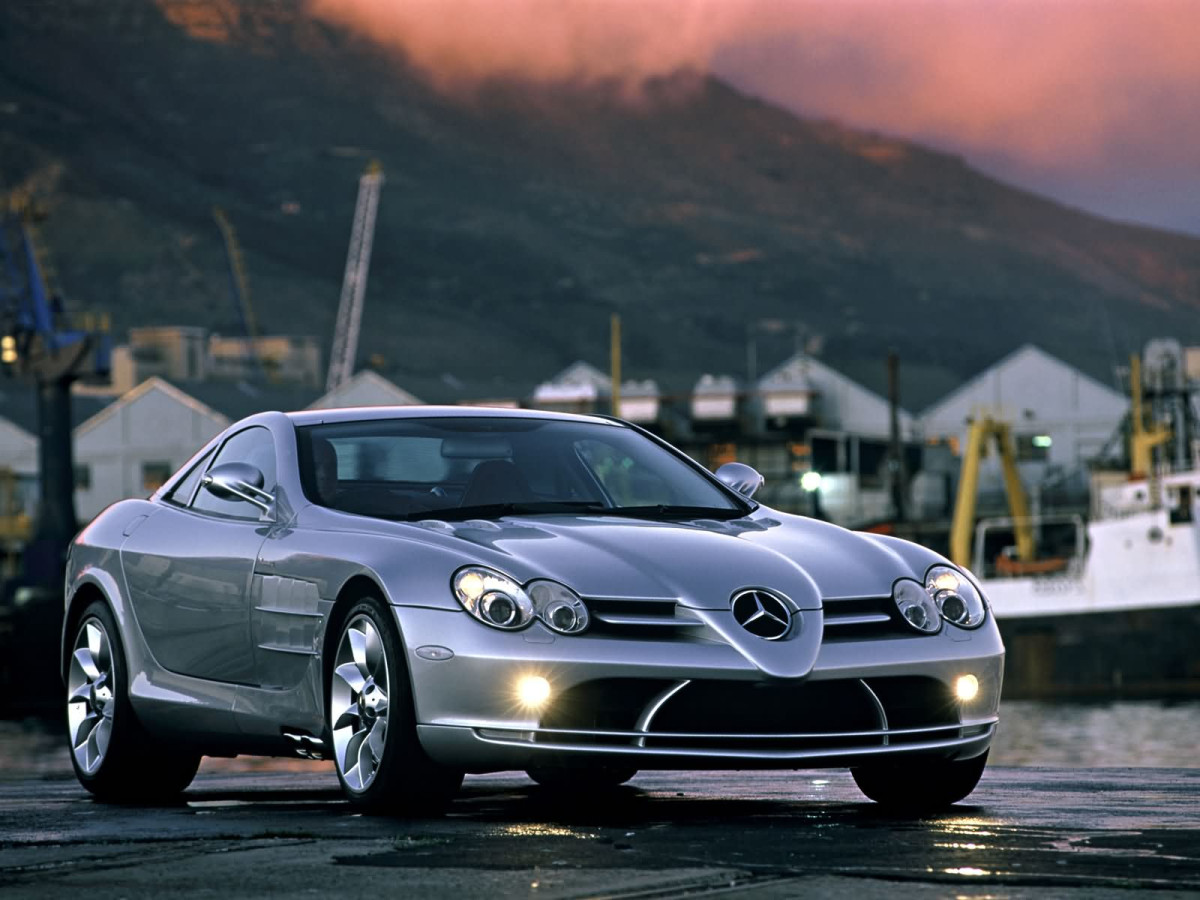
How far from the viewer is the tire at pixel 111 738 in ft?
29.3

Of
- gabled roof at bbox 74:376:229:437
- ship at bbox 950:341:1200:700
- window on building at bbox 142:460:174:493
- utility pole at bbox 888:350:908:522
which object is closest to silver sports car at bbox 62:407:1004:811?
ship at bbox 950:341:1200:700

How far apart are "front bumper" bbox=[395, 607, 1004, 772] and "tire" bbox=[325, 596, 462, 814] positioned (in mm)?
81

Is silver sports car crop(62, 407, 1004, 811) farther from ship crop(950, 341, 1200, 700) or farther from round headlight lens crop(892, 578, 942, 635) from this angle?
ship crop(950, 341, 1200, 700)

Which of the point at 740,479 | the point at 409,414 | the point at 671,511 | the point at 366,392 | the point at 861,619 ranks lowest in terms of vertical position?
the point at 861,619

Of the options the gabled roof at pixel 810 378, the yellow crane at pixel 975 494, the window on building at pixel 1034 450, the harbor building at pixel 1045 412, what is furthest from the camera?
the gabled roof at pixel 810 378

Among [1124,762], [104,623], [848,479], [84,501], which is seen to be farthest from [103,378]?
[104,623]

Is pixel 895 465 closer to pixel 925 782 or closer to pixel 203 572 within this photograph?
pixel 203 572

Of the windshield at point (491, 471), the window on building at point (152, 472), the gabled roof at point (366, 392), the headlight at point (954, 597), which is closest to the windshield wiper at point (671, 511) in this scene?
the windshield at point (491, 471)

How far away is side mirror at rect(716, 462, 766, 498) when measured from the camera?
8.64 m

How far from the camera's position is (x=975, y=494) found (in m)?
75.0

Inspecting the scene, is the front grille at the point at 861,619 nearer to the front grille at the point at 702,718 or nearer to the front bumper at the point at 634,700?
the front bumper at the point at 634,700

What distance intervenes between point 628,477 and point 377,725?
5.00ft

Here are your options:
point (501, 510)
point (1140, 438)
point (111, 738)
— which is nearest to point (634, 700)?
point (501, 510)

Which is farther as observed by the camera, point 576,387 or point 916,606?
point 576,387
